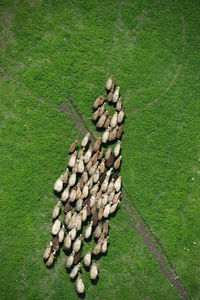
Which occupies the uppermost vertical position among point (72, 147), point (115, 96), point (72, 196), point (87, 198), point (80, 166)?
point (115, 96)

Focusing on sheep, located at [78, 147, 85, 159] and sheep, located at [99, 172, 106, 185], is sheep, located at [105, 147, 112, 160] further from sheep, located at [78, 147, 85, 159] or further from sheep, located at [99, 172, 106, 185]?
sheep, located at [78, 147, 85, 159]

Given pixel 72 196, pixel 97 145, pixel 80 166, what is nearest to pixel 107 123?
pixel 97 145

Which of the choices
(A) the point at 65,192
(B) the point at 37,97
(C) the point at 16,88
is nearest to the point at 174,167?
(A) the point at 65,192

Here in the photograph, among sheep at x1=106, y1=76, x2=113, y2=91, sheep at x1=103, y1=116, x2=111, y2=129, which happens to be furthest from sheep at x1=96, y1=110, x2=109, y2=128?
sheep at x1=106, y1=76, x2=113, y2=91

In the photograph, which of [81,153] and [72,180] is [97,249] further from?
[81,153]

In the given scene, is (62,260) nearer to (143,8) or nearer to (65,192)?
(65,192)

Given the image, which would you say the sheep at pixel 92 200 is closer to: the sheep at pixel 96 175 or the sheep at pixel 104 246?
the sheep at pixel 96 175
